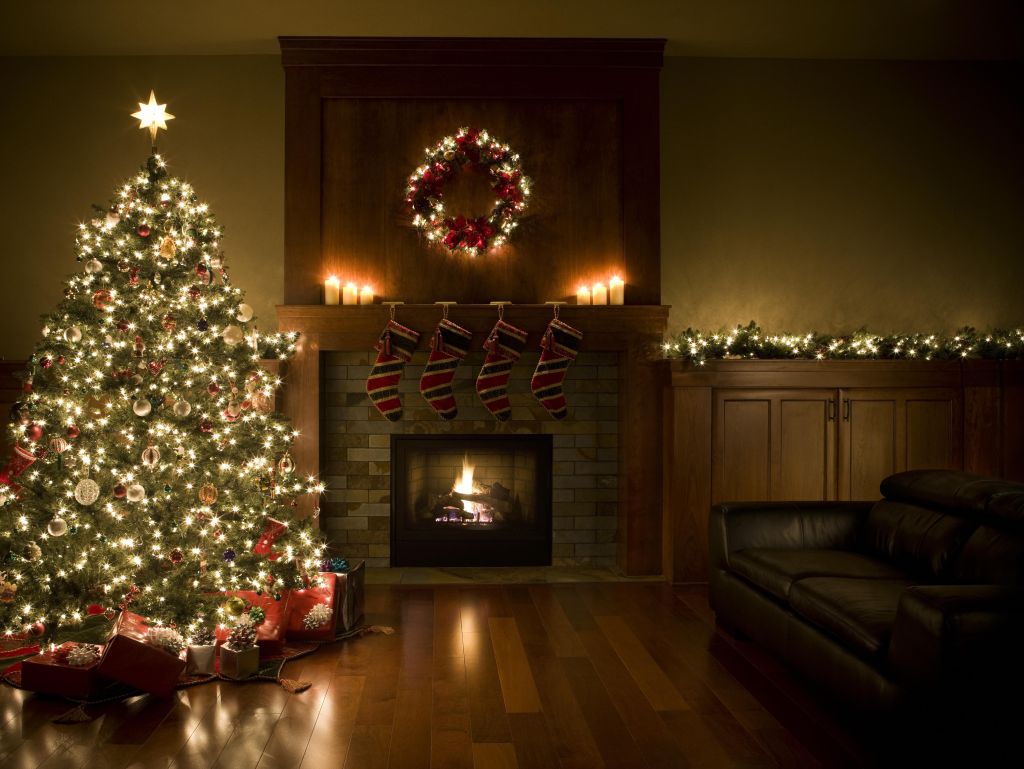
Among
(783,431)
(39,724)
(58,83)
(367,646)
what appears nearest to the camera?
(39,724)

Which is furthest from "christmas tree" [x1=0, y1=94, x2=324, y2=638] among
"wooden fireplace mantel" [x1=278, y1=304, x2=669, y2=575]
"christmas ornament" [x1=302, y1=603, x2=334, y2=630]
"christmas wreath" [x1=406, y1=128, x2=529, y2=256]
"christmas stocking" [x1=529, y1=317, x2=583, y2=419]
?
"christmas stocking" [x1=529, y1=317, x2=583, y2=419]

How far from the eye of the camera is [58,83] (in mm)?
5105

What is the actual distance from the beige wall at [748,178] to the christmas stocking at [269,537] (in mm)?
1747

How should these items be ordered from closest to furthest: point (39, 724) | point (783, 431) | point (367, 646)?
point (39, 724), point (367, 646), point (783, 431)

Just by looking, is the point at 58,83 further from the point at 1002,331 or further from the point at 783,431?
the point at 1002,331

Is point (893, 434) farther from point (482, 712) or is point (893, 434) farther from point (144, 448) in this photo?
point (144, 448)

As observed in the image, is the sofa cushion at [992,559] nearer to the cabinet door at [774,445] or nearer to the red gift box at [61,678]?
the cabinet door at [774,445]

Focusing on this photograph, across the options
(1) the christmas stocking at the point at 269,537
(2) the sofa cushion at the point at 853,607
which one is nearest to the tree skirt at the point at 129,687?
(1) the christmas stocking at the point at 269,537

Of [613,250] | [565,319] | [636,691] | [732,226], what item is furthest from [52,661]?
[732,226]

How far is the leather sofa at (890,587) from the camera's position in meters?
2.27

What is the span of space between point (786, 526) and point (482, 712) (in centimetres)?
175

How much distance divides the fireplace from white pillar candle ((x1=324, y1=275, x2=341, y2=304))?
948mm

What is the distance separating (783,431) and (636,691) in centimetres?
222

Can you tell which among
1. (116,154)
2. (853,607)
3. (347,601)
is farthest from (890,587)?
(116,154)
